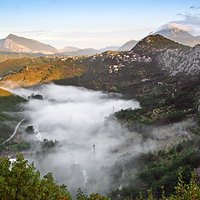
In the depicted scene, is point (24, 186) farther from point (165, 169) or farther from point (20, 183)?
point (165, 169)

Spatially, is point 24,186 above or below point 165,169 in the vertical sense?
above

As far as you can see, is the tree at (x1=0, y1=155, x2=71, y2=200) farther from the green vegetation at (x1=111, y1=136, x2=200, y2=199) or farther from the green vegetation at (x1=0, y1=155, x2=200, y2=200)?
the green vegetation at (x1=111, y1=136, x2=200, y2=199)

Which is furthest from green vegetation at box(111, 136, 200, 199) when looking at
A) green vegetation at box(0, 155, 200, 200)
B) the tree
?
the tree

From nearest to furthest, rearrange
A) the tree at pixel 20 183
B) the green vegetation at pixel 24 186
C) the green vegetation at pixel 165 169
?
the green vegetation at pixel 24 186 → the tree at pixel 20 183 → the green vegetation at pixel 165 169

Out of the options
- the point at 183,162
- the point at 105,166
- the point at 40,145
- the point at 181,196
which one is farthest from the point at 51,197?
the point at 40,145

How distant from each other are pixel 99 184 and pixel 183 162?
89.1ft

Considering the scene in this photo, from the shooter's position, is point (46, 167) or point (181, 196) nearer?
point (181, 196)

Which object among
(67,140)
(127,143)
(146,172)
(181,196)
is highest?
(181,196)

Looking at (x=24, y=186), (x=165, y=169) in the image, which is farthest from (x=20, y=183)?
(x=165, y=169)

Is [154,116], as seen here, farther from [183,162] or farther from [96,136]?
[183,162]

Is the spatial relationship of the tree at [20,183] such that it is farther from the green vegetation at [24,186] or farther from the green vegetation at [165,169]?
the green vegetation at [165,169]

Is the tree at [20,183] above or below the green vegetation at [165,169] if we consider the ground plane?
above

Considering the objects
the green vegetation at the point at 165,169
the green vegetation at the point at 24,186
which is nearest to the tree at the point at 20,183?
the green vegetation at the point at 24,186

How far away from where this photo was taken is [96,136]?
182875mm
